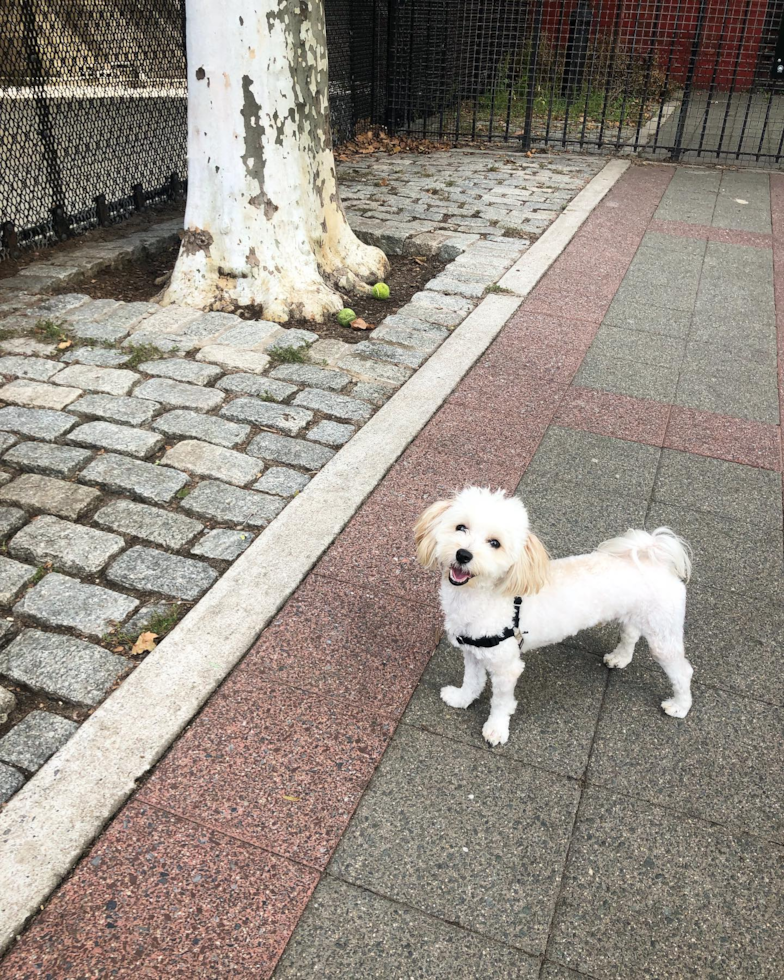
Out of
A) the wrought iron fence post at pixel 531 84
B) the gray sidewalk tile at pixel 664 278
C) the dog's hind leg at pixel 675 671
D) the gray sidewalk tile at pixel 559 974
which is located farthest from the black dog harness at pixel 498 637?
the wrought iron fence post at pixel 531 84

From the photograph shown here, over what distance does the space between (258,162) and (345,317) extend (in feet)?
4.03

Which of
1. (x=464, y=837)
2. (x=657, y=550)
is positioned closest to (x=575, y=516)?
(x=657, y=550)

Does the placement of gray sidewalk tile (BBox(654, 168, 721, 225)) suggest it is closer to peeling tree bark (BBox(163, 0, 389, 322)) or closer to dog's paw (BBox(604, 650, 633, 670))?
peeling tree bark (BBox(163, 0, 389, 322))

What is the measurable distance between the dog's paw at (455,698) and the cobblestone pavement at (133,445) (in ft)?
3.72

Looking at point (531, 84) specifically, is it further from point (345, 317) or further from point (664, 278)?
point (345, 317)

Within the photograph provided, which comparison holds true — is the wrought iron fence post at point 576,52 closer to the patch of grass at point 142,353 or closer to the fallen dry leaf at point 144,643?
the patch of grass at point 142,353

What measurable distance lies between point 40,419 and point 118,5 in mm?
5455

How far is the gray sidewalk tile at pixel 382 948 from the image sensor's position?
2123 millimetres

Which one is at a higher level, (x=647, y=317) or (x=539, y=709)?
(x=647, y=317)

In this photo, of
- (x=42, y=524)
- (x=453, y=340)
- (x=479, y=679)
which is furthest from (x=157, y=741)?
(x=453, y=340)

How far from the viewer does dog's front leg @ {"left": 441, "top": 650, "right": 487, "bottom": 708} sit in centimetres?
288

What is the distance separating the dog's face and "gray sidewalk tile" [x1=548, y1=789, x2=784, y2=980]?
0.78m

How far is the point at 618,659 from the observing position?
3143 millimetres

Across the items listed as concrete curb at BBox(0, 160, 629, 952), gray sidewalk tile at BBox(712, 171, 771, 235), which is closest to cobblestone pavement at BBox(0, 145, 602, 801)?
concrete curb at BBox(0, 160, 629, 952)
